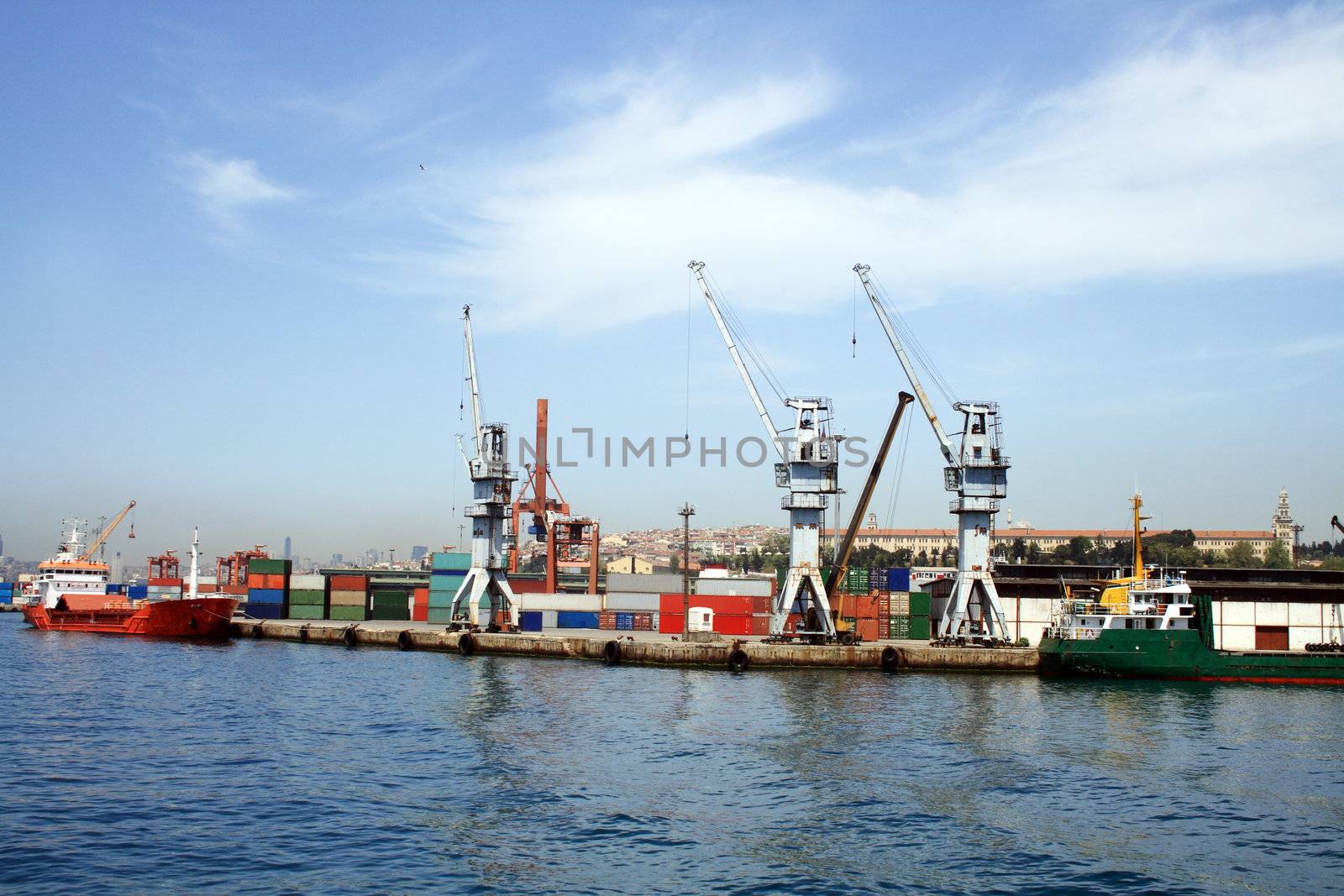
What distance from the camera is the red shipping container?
73.1 metres

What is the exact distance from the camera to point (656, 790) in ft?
86.9

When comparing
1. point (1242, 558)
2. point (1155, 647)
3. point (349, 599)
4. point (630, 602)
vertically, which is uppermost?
point (1242, 558)

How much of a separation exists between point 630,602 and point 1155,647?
136 feet

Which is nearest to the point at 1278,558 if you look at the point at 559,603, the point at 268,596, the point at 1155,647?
the point at 1155,647

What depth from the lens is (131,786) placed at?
2591 cm

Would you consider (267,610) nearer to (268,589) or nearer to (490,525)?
(268,589)

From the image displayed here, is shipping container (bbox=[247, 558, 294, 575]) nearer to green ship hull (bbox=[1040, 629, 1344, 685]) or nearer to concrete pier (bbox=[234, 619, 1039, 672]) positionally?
concrete pier (bbox=[234, 619, 1039, 672])

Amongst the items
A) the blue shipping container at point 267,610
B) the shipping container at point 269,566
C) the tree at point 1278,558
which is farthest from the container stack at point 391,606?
the tree at point 1278,558

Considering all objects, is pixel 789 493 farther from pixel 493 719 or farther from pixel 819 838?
pixel 819 838

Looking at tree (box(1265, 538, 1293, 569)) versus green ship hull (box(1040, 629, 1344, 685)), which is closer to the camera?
green ship hull (box(1040, 629, 1344, 685))

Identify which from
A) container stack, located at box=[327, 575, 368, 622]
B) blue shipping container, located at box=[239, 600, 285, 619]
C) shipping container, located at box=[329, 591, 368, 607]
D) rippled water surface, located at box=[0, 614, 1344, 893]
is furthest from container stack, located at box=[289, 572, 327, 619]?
rippled water surface, located at box=[0, 614, 1344, 893]

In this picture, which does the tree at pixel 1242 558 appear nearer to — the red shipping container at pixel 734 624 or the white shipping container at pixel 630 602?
the white shipping container at pixel 630 602

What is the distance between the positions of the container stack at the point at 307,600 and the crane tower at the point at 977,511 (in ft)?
194

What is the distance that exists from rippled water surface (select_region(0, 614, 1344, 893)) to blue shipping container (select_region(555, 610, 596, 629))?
119 ft
